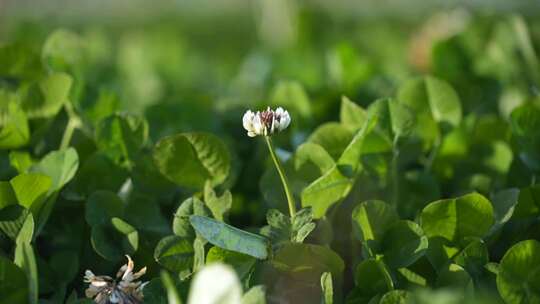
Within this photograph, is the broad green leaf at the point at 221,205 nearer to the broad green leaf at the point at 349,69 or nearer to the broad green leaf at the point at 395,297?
the broad green leaf at the point at 395,297

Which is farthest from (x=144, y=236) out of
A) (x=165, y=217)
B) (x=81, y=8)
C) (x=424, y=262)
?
(x=81, y=8)

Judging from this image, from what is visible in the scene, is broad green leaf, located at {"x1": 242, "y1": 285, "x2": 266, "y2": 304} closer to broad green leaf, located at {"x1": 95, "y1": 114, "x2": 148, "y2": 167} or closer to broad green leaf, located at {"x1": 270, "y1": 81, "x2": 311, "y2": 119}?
broad green leaf, located at {"x1": 95, "y1": 114, "x2": 148, "y2": 167}

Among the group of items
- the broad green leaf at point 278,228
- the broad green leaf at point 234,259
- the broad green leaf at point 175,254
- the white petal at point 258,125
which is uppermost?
the white petal at point 258,125

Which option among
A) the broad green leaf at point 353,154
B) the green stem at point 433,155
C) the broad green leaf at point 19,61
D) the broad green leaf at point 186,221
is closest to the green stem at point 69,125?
the broad green leaf at point 19,61

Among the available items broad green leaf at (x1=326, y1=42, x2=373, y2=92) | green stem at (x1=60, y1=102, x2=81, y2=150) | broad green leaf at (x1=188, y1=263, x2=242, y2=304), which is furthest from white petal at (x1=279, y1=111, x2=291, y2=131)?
broad green leaf at (x1=326, y1=42, x2=373, y2=92)

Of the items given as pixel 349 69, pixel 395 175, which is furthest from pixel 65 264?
pixel 349 69

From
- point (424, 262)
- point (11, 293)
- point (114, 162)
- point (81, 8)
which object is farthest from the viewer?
point (81, 8)

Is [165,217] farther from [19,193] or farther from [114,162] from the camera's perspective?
[19,193]
